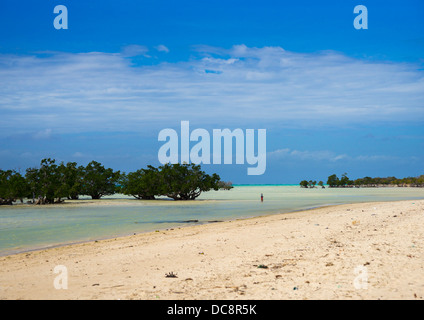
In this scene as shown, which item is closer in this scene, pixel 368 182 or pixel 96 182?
pixel 96 182

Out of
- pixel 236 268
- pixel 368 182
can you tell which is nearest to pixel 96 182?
pixel 236 268

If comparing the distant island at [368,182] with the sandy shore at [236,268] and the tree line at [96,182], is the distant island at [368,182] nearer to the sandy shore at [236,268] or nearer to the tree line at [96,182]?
the tree line at [96,182]

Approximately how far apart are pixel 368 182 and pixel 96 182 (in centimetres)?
12871

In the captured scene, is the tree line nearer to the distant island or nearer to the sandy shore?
the sandy shore

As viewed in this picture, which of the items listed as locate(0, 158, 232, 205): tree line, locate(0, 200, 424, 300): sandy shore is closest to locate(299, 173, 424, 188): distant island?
locate(0, 158, 232, 205): tree line

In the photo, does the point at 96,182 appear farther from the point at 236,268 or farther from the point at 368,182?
the point at 368,182

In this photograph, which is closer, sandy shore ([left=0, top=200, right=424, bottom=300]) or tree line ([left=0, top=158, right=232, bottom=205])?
sandy shore ([left=0, top=200, right=424, bottom=300])

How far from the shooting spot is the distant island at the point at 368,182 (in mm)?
148750

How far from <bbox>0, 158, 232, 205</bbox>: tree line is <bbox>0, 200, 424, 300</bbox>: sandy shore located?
115 ft

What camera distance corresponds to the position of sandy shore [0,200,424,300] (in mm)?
7113

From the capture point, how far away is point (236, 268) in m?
9.04

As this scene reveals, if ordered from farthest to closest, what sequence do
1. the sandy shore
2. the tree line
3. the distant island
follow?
the distant island
the tree line
the sandy shore
